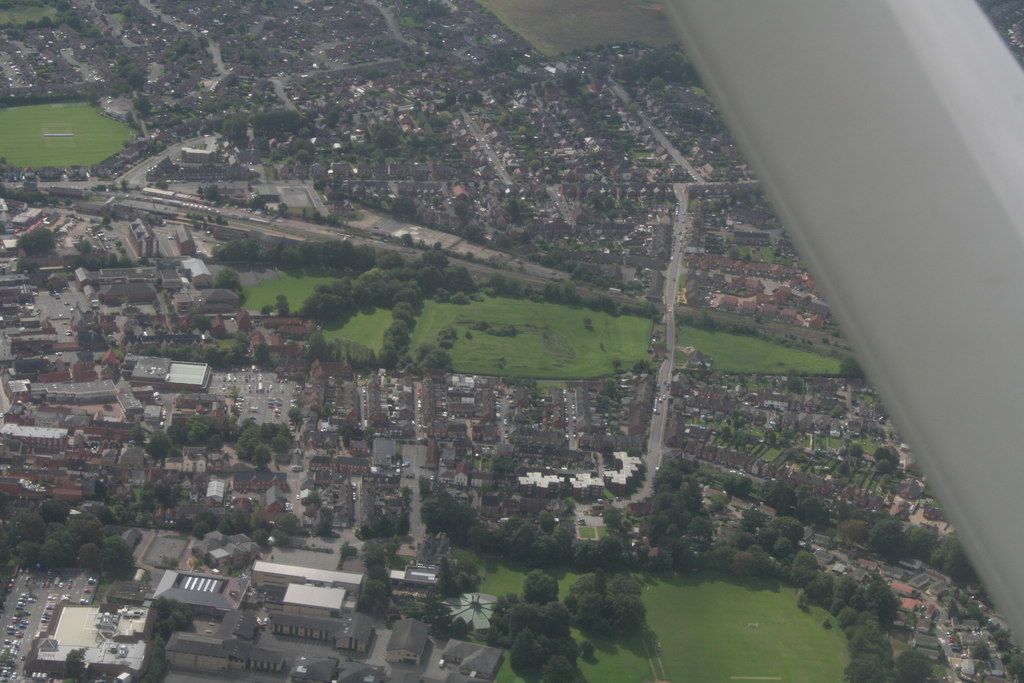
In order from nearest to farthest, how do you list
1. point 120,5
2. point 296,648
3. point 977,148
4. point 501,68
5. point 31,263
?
1. point 977,148
2. point 296,648
3. point 31,263
4. point 501,68
5. point 120,5

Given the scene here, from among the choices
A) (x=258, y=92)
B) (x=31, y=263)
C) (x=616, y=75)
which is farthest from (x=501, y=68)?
(x=31, y=263)

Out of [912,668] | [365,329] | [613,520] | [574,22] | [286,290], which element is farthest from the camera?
[574,22]

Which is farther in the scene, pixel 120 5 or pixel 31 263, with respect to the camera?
pixel 120 5

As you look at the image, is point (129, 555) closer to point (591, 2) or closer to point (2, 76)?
point (2, 76)

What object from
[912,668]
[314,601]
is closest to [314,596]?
[314,601]

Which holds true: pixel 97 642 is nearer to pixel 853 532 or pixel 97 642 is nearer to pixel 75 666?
pixel 75 666

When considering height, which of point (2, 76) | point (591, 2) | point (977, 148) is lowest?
point (2, 76)

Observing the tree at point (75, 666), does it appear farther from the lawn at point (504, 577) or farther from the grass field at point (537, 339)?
the grass field at point (537, 339)
